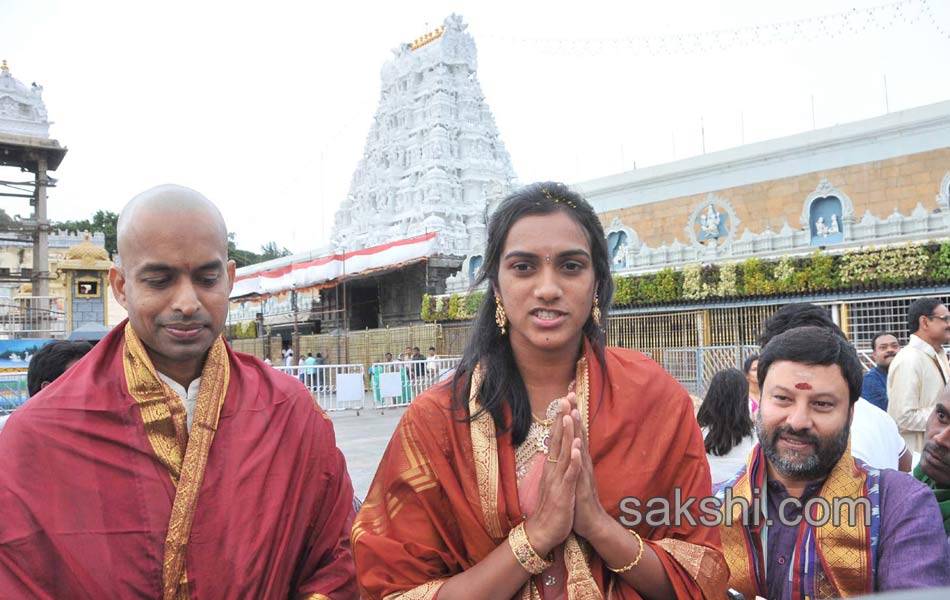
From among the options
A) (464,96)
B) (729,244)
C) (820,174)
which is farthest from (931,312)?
(464,96)

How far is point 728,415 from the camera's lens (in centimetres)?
376

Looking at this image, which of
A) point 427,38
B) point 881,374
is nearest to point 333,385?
point 881,374

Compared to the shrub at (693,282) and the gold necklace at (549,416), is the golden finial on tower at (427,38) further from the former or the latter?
the gold necklace at (549,416)

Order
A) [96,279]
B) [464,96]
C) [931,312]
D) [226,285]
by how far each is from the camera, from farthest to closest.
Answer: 1. [464,96]
2. [96,279]
3. [931,312]
4. [226,285]

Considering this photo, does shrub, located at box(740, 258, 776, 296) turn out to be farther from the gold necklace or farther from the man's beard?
the gold necklace

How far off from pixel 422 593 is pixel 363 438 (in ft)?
25.9

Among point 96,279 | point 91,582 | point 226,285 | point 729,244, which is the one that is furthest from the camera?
point 96,279

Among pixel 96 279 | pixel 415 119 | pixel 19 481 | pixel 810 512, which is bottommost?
pixel 810 512

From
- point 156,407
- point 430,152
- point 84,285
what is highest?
point 430,152

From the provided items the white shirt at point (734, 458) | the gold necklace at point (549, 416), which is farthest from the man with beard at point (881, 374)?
the gold necklace at point (549, 416)

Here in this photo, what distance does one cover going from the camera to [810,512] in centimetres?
187

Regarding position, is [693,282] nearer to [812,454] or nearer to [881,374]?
[881,374]

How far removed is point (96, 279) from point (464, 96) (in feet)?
53.3

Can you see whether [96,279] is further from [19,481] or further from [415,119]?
[19,481]
